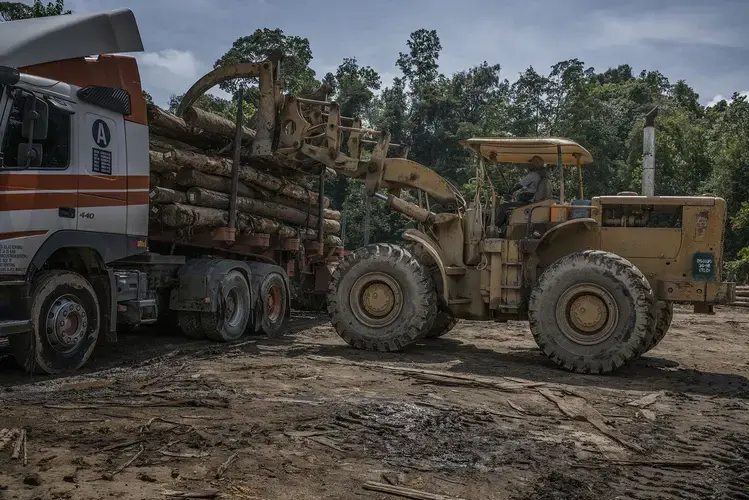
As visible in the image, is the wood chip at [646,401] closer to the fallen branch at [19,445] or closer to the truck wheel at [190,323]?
the fallen branch at [19,445]

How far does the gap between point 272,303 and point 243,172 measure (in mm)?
2437

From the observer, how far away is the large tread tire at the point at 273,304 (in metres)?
13.0

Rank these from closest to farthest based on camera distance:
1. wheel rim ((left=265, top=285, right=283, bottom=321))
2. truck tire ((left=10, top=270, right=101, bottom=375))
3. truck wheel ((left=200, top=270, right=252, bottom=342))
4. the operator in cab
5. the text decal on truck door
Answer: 1. truck tire ((left=10, top=270, right=101, bottom=375))
2. the text decal on truck door
3. the operator in cab
4. truck wheel ((left=200, top=270, right=252, bottom=342))
5. wheel rim ((left=265, top=285, right=283, bottom=321))

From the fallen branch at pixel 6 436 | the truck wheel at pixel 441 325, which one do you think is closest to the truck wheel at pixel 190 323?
the truck wheel at pixel 441 325

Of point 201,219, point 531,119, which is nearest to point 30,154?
point 201,219

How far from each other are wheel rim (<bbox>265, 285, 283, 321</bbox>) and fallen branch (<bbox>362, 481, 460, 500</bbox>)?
8.80m

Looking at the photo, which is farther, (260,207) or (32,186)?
(260,207)

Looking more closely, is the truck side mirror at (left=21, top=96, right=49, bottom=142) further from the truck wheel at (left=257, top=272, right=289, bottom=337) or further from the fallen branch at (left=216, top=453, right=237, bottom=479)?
the truck wheel at (left=257, top=272, right=289, bottom=337)

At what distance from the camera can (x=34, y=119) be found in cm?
783

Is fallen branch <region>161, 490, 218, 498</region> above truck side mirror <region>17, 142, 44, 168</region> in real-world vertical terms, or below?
below

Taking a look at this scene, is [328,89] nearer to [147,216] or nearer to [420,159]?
[147,216]

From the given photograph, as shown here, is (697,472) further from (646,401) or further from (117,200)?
(117,200)

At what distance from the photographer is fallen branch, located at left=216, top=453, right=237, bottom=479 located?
190 inches

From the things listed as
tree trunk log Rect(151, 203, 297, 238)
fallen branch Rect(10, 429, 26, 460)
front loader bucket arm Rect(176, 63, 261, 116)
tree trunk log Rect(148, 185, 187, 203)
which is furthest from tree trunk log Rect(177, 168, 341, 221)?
fallen branch Rect(10, 429, 26, 460)
